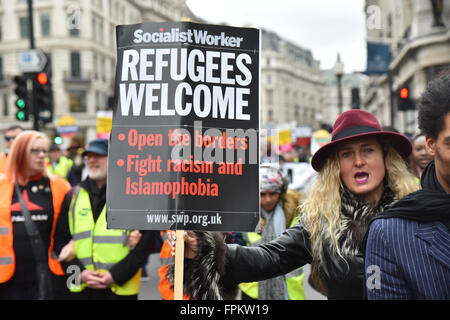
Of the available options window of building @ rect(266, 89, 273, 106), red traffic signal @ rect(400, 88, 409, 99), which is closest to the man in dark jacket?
red traffic signal @ rect(400, 88, 409, 99)

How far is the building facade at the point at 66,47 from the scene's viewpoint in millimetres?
46344

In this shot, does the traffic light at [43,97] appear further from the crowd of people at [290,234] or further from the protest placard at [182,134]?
the protest placard at [182,134]

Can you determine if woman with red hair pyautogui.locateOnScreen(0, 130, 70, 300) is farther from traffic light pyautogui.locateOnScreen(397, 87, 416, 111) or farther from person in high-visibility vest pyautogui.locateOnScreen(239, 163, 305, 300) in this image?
traffic light pyautogui.locateOnScreen(397, 87, 416, 111)

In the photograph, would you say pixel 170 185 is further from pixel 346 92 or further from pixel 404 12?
pixel 346 92

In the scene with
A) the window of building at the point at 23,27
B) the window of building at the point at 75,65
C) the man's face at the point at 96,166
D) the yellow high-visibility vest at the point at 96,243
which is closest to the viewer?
the yellow high-visibility vest at the point at 96,243

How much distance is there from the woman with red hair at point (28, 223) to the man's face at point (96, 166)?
0.28 metres

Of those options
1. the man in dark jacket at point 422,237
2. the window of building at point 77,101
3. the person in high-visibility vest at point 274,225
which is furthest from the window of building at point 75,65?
the man in dark jacket at point 422,237

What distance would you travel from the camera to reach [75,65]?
47.8m

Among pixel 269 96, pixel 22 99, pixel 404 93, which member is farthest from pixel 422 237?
pixel 269 96

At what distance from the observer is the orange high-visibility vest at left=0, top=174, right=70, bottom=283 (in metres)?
3.99

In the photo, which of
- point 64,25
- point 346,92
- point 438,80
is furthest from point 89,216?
point 346,92

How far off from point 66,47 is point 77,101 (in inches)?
195

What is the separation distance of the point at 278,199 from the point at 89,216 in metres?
1.57

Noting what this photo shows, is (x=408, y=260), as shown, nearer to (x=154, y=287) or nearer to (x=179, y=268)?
(x=179, y=268)
